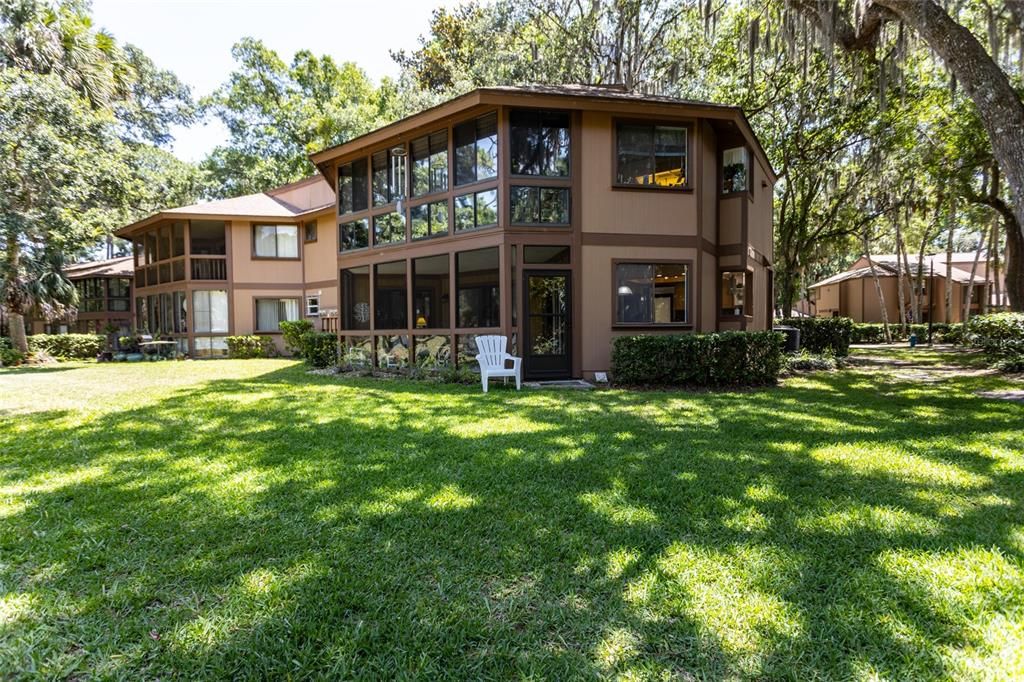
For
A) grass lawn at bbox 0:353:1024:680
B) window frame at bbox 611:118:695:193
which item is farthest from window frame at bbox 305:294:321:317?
grass lawn at bbox 0:353:1024:680

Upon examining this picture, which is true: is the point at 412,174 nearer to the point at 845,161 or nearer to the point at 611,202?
the point at 611,202

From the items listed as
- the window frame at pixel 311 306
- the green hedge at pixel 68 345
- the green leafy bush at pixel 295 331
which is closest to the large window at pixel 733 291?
the green leafy bush at pixel 295 331

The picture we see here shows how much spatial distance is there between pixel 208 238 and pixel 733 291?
19179 mm

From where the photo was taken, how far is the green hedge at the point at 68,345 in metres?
17.0

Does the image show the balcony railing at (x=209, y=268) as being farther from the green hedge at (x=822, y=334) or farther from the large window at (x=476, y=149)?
the green hedge at (x=822, y=334)

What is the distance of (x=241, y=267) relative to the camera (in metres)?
18.9

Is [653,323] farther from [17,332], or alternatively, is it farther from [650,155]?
[17,332]

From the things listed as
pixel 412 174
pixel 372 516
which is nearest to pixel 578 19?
pixel 412 174

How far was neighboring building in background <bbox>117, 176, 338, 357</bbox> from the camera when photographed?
18.5 metres

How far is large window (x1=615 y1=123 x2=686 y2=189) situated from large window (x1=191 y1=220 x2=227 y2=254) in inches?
633

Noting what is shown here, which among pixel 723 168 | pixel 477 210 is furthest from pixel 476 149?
pixel 723 168

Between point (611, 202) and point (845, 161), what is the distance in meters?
14.5

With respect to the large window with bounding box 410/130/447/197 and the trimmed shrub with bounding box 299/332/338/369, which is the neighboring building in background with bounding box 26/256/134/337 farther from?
the large window with bounding box 410/130/447/197

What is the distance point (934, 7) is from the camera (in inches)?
292
